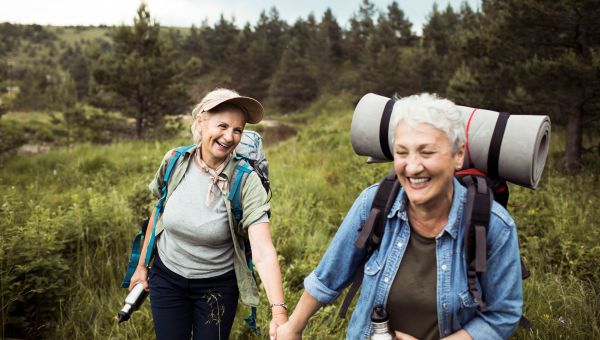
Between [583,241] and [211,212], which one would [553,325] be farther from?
[211,212]

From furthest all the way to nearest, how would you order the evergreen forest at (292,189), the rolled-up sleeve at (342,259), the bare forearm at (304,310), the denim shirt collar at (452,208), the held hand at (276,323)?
the evergreen forest at (292,189), the held hand at (276,323), the bare forearm at (304,310), the rolled-up sleeve at (342,259), the denim shirt collar at (452,208)

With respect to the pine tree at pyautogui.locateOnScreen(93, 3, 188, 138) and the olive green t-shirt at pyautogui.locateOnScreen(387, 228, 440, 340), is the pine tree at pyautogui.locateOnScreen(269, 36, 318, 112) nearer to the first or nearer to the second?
the pine tree at pyautogui.locateOnScreen(93, 3, 188, 138)

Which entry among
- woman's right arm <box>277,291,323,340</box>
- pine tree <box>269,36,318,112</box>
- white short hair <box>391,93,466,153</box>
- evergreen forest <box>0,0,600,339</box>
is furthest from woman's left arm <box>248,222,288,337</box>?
pine tree <box>269,36,318,112</box>

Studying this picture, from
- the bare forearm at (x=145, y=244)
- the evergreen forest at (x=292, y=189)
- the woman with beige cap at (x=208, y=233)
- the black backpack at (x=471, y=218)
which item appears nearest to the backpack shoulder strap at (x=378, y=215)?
the black backpack at (x=471, y=218)

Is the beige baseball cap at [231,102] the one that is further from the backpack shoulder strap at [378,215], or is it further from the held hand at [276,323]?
the held hand at [276,323]

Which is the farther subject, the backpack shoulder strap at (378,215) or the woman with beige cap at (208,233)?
the woman with beige cap at (208,233)

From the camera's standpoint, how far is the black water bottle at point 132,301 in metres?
2.43

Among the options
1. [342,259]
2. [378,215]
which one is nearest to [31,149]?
[342,259]

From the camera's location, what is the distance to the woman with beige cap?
7.48 feet

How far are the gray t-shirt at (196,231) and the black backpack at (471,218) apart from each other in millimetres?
683

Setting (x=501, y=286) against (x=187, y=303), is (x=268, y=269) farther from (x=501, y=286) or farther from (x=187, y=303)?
(x=501, y=286)

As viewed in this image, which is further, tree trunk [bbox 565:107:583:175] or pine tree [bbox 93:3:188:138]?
pine tree [bbox 93:3:188:138]

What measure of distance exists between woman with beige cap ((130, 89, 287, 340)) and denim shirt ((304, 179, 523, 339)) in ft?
1.84

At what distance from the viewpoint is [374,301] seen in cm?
175
